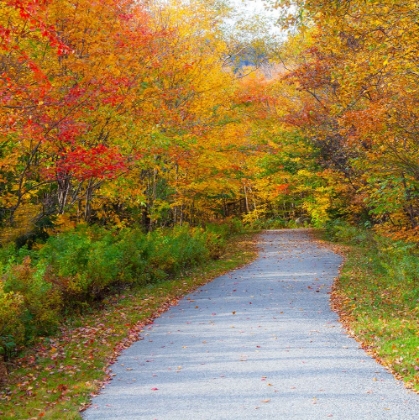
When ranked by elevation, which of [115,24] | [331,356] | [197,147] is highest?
[115,24]

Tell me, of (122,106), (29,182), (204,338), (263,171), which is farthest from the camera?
(263,171)

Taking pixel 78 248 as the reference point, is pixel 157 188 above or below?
above

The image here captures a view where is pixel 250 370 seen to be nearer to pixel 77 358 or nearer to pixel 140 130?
pixel 77 358

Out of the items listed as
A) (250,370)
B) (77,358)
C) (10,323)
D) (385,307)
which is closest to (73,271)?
(77,358)

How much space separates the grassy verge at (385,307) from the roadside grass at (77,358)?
3.61 m

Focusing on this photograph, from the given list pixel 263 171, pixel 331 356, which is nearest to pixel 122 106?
pixel 331 356

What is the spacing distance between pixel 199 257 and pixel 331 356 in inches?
457

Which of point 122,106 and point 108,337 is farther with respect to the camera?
point 122,106

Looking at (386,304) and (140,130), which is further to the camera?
(140,130)

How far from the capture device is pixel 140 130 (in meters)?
15.4

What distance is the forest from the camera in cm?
1006

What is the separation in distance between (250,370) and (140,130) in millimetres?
9550

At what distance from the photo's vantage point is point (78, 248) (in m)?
11.4

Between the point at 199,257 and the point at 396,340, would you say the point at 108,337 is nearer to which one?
the point at 396,340
